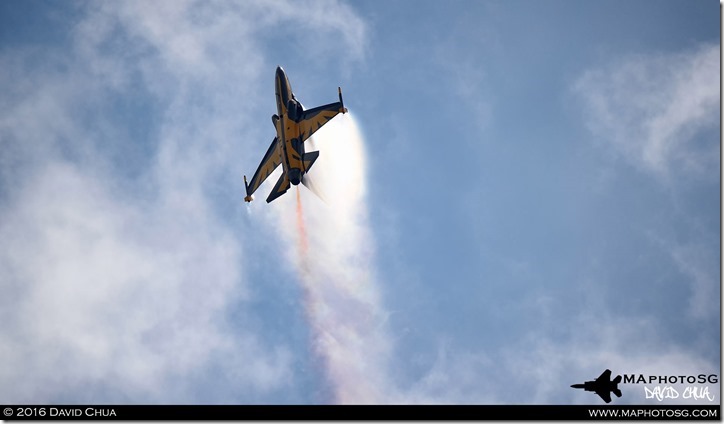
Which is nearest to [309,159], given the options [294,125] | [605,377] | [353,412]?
[294,125]

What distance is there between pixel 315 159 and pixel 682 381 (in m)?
57.8

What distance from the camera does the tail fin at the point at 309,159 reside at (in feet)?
345

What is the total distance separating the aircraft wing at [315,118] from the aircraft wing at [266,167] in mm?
11595

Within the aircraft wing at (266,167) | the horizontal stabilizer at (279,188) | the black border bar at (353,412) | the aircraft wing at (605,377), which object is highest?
the aircraft wing at (266,167)

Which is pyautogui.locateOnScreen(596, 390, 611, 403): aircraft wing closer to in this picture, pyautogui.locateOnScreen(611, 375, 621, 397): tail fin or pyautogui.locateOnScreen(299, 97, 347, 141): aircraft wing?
pyautogui.locateOnScreen(611, 375, 621, 397): tail fin

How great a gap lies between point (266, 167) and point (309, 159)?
1537 centimetres

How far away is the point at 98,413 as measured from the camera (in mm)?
70312

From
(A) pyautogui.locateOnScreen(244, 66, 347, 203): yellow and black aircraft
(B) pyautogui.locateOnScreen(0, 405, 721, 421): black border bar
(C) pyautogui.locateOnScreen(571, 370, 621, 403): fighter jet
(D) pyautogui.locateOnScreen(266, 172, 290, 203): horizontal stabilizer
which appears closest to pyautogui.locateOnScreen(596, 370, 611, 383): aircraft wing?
(C) pyautogui.locateOnScreen(571, 370, 621, 403): fighter jet

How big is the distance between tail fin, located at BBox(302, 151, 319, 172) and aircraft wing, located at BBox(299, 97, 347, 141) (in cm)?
257

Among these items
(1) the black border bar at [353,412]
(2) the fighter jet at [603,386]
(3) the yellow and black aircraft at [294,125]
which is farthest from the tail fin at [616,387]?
(3) the yellow and black aircraft at [294,125]

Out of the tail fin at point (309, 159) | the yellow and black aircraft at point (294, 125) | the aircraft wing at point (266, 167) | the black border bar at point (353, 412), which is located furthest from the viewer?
the aircraft wing at point (266, 167)

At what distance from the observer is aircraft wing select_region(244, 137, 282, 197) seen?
11613cm

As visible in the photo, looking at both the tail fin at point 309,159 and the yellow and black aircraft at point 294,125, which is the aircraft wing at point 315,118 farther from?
the tail fin at point 309,159

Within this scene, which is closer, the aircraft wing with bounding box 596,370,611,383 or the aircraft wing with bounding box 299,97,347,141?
the aircraft wing with bounding box 596,370,611,383
